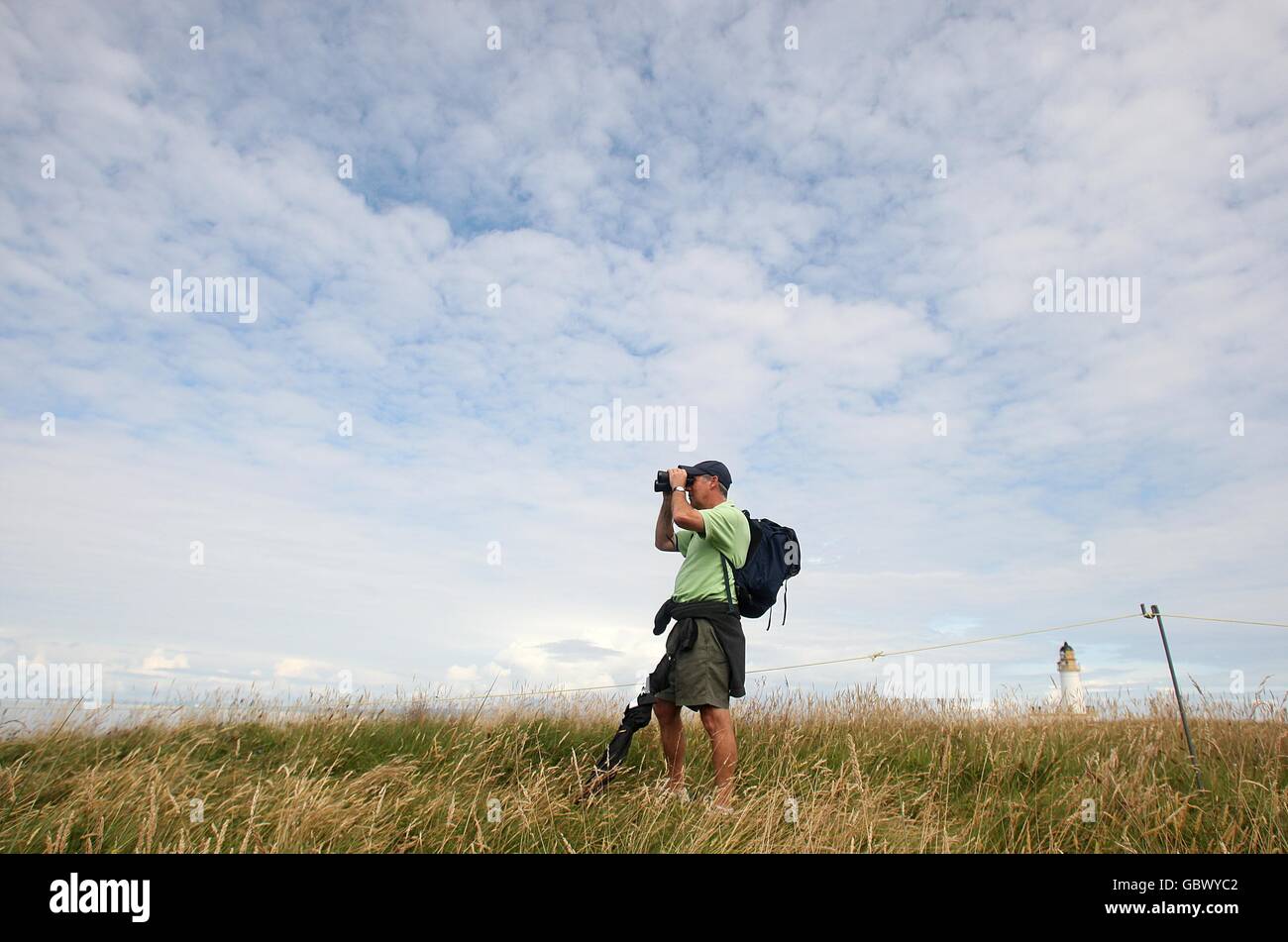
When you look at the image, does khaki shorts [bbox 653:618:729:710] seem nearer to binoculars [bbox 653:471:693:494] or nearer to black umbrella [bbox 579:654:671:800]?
black umbrella [bbox 579:654:671:800]

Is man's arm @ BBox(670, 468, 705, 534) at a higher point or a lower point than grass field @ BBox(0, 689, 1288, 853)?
higher

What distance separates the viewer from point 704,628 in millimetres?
5156

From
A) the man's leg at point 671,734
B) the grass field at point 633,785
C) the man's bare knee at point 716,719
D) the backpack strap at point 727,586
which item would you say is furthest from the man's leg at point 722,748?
the backpack strap at point 727,586

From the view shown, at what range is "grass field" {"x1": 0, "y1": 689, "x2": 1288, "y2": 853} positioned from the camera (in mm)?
4172

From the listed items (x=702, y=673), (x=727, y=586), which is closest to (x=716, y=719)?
(x=702, y=673)

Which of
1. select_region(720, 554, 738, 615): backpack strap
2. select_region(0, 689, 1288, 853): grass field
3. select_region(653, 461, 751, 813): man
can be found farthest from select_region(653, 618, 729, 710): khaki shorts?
select_region(0, 689, 1288, 853): grass field

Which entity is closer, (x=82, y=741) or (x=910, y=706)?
(x=82, y=741)

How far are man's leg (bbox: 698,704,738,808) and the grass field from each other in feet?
0.48
